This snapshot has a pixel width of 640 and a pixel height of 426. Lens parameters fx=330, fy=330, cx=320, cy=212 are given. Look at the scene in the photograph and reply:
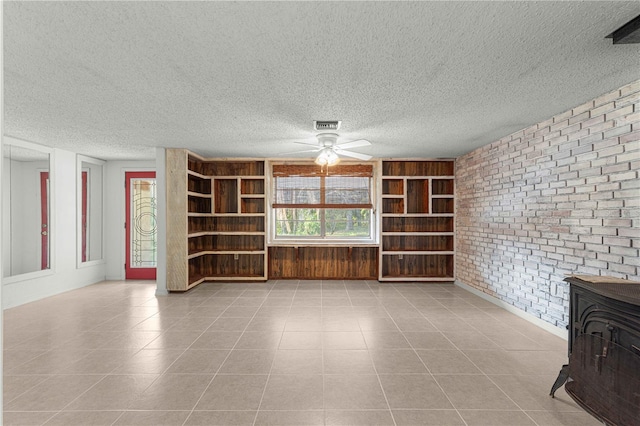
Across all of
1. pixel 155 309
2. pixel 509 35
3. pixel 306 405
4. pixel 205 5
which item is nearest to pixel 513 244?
pixel 509 35

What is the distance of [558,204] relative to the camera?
11.9 ft

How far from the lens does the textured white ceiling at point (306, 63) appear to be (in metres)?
1.95

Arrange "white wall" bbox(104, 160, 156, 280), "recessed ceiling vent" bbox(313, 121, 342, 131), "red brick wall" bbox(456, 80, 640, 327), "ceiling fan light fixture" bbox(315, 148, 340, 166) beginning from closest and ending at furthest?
"red brick wall" bbox(456, 80, 640, 327), "recessed ceiling vent" bbox(313, 121, 342, 131), "ceiling fan light fixture" bbox(315, 148, 340, 166), "white wall" bbox(104, 160, 156, 280)

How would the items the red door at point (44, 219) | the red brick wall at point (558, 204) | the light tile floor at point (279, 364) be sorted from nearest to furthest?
the light tile floor at point (279, 364) → the red brick wall at point (558, 204) → the red door at point (44, 219)

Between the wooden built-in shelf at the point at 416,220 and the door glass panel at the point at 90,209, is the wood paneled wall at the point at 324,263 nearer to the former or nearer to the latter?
the wooden built-in shelf at the point at 416,220

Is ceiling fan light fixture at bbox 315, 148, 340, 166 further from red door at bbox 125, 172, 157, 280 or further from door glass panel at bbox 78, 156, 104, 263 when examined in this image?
door glass panel at bbox 78, 156, 104, 263

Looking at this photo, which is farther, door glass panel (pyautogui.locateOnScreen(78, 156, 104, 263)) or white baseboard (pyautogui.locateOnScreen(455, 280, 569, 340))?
door glass panel (pyautogui.locateOnScreen(78, 156, 104, 263))

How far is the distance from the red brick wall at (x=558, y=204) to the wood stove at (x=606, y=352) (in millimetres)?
769

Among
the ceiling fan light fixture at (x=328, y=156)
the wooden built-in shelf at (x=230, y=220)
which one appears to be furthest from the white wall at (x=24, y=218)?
the ceiling fan light fixture at (x=328, y=156)

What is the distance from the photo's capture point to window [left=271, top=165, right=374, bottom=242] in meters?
6.53

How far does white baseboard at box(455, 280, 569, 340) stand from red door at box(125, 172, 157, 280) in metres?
6.09

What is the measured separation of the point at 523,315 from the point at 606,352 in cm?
229

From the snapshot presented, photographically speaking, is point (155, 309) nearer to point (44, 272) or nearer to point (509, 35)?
point (44, 272)

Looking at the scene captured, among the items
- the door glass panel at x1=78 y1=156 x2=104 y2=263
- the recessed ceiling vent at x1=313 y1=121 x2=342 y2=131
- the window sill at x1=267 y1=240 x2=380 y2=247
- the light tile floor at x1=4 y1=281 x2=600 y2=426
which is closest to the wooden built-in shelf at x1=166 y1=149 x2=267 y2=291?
the window sill at x1=267 y1=240 x2=380 y2=247
